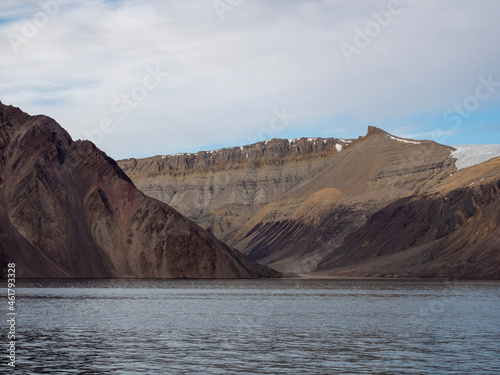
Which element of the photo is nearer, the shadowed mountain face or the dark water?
the dark water

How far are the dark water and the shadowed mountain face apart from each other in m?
72.3

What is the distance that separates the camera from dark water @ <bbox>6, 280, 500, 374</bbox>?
38.8 metres

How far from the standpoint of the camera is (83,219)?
167125mm

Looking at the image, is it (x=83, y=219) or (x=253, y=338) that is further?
(x=83, y=219)

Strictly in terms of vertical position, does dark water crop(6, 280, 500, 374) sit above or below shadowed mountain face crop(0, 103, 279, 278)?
below

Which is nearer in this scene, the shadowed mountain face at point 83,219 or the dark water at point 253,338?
the dark water at point 253,338

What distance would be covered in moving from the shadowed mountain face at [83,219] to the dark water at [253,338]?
72287mm

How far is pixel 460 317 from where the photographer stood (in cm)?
6844

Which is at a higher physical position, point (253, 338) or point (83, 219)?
point (83, 219)

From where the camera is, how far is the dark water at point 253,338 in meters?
38.8

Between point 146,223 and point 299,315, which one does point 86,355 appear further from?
point 146,223

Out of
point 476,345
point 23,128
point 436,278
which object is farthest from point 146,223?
point 476,345

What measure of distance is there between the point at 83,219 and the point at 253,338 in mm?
121762

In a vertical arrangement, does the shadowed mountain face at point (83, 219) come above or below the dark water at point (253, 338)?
above
